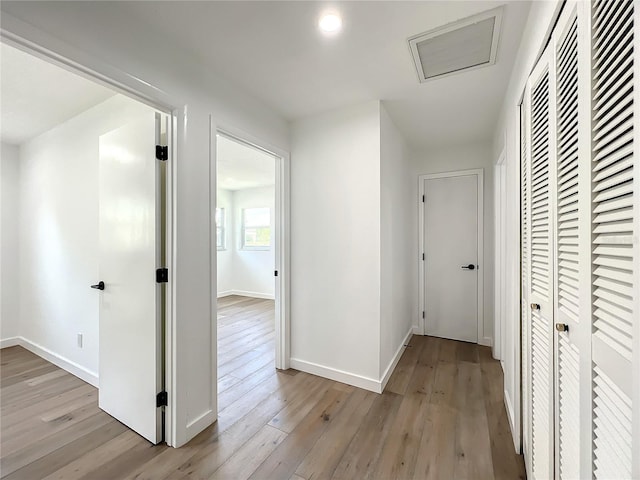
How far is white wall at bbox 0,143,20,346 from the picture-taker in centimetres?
341

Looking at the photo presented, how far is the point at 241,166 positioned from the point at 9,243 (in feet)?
10.2

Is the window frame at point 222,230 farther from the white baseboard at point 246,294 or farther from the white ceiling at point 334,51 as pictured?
the white ceiling at point 334,51

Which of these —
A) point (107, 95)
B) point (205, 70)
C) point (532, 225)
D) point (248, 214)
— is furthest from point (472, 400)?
point (248, 214)

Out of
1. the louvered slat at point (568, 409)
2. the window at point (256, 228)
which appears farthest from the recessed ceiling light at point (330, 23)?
the window at point (256, 228)

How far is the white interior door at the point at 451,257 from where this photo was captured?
360cm

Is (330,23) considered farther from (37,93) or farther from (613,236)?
(37,93)

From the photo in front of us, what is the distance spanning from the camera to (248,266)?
677 cm

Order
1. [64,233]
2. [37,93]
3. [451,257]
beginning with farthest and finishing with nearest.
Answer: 1. [451,257]
2. [64,233]
3. [37,93]

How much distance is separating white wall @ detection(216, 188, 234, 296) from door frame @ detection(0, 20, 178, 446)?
502 cm

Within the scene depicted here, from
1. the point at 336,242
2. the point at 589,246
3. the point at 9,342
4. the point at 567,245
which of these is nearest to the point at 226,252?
the point at 9,342

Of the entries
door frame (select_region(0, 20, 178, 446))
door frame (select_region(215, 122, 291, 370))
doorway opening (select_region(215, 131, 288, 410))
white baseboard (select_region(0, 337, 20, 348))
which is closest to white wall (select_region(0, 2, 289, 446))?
door frame (select_region(0, 20, 178, 446))

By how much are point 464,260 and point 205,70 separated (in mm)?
3467

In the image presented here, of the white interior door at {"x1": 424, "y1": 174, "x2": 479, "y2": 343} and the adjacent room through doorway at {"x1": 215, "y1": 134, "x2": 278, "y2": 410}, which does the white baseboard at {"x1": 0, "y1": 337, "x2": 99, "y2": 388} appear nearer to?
the adjacent room through doorway at {"x1": 215, "y1": 134, "x2": 278, "y2": 410}

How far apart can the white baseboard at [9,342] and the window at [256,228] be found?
402cm
